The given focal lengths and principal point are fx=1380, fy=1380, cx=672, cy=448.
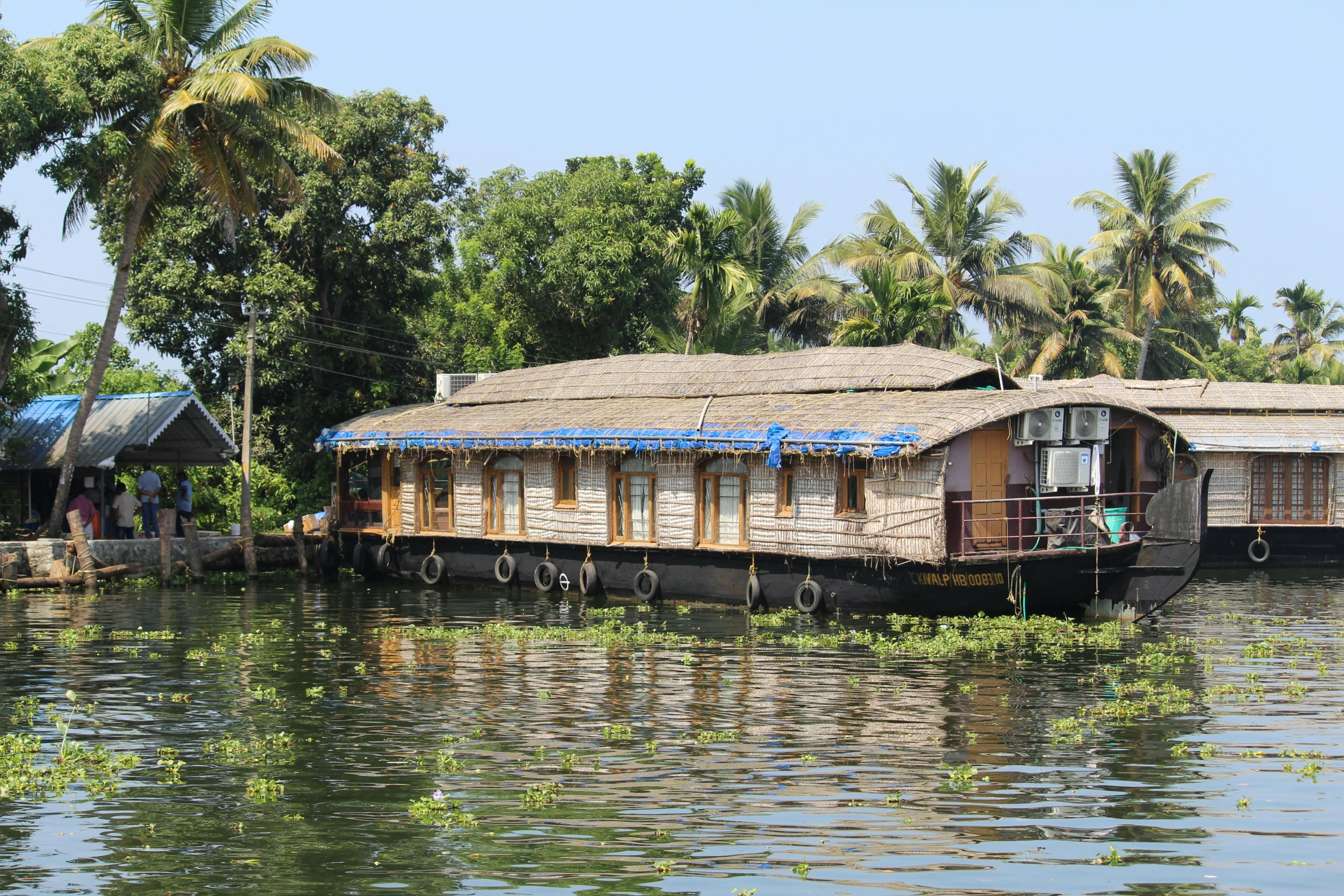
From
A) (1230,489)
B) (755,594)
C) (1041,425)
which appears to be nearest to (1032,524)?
(1041,425)

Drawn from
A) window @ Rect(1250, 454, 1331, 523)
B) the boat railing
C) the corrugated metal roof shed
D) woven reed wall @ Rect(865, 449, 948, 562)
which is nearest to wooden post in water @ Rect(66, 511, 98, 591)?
the corrugated metal roof shed

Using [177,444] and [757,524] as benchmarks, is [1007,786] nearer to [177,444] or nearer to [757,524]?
[757,524]

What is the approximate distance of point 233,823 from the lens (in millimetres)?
10070

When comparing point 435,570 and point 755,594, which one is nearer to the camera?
point 755,594

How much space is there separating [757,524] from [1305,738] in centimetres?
1077

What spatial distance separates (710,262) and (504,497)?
1054cm

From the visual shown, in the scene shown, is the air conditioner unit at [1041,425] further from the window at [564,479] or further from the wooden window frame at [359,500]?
the wooden window frame at [359,500]

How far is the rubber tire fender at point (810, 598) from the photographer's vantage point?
21.5 m

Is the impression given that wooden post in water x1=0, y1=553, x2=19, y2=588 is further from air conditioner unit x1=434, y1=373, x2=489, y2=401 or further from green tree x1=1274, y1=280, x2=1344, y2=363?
green tree x1=1274, y1=280, x2=1344, y2=363

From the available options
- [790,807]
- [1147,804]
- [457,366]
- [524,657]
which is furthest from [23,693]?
[457,366]

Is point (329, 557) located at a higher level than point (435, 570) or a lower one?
higher

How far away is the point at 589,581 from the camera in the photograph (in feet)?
82.5

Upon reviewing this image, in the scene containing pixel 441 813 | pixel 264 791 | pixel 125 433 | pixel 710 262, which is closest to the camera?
pixel 441 813

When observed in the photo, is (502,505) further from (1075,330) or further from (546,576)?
(1075,330)
